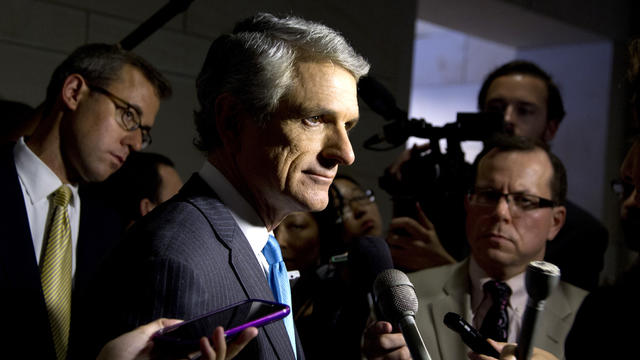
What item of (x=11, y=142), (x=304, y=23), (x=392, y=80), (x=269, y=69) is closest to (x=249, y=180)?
(x=269, y=69)

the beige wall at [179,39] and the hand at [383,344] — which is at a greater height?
the beige wall at [179,39]

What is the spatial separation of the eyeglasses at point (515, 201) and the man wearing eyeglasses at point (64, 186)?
1103mm

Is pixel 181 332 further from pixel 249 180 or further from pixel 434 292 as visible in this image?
pixel 434 292

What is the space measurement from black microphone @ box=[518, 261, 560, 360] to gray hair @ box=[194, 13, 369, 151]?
22.4 inches

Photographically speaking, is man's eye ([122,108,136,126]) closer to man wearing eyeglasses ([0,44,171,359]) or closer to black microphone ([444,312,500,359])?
man wearing eyeglasses ([0,44,171,359])

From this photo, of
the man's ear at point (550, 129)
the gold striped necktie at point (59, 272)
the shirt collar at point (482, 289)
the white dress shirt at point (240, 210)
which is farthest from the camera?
the man's ear at point (550, 129)

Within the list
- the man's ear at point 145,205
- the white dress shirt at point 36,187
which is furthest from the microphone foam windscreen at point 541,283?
the man's ear at point 145,205

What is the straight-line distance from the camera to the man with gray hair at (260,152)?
117 centimetres

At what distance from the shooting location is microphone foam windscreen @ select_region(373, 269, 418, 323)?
107 centimetres

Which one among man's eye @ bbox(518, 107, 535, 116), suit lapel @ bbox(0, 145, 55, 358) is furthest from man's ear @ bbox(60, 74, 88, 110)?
man's eye @ bbox(518, 107, 535, 116)

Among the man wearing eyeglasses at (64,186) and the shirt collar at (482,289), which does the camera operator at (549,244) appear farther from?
the man wearing eyeglasses at (64,186)

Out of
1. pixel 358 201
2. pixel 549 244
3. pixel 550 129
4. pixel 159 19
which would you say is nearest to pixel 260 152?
pixel 159 19

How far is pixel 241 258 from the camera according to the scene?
121cm

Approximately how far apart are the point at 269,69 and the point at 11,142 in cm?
127
